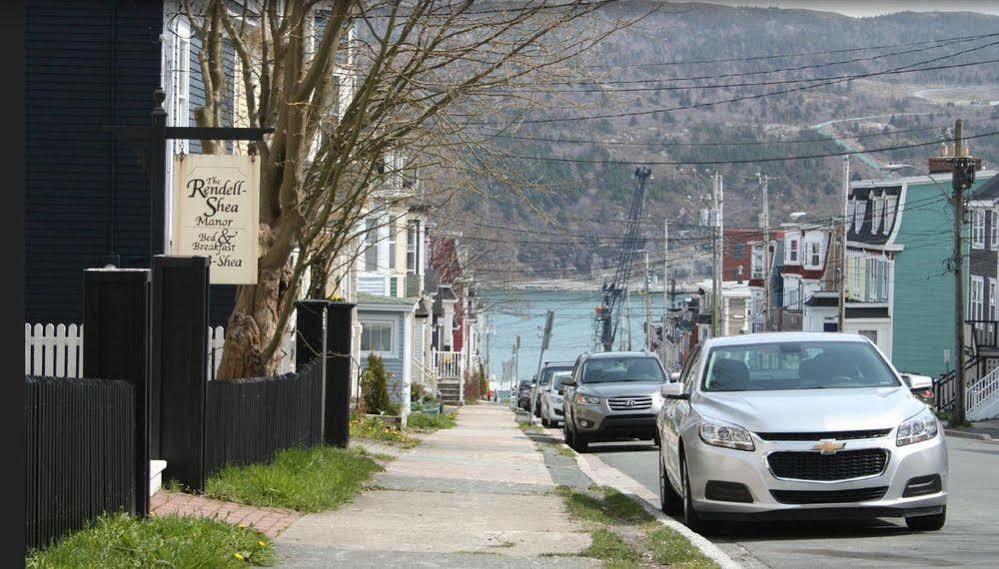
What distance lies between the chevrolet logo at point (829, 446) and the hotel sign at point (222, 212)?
5651 millimetres

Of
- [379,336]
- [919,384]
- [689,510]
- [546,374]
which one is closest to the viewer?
[689,510]

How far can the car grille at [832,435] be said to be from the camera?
10.5 metres

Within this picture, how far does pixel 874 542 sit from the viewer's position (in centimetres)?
1047

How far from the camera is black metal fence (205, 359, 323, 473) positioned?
1243cm

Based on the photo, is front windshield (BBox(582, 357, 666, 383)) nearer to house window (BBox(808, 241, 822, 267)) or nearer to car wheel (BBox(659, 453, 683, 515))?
car wheel (BBox(659, 453, 683, 515))

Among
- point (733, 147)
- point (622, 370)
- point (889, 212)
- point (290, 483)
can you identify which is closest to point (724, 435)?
point (290, 483)

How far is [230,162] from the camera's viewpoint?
13.2 meters

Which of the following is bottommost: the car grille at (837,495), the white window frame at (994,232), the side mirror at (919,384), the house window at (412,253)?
the car grille at (837,495)

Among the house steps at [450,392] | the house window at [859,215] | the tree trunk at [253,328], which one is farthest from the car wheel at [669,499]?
the house window at [859,215]

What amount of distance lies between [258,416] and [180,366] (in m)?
2.04

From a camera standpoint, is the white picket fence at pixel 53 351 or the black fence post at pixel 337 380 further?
the white picket fence at pixel 53 351

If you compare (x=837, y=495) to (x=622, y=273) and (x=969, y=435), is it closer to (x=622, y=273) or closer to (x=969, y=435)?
(x=969, y=435)

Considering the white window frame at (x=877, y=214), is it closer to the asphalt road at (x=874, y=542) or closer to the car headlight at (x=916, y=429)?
the asphalt road at (x=874, y=542)

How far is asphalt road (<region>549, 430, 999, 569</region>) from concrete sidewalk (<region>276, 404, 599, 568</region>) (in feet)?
4.28
